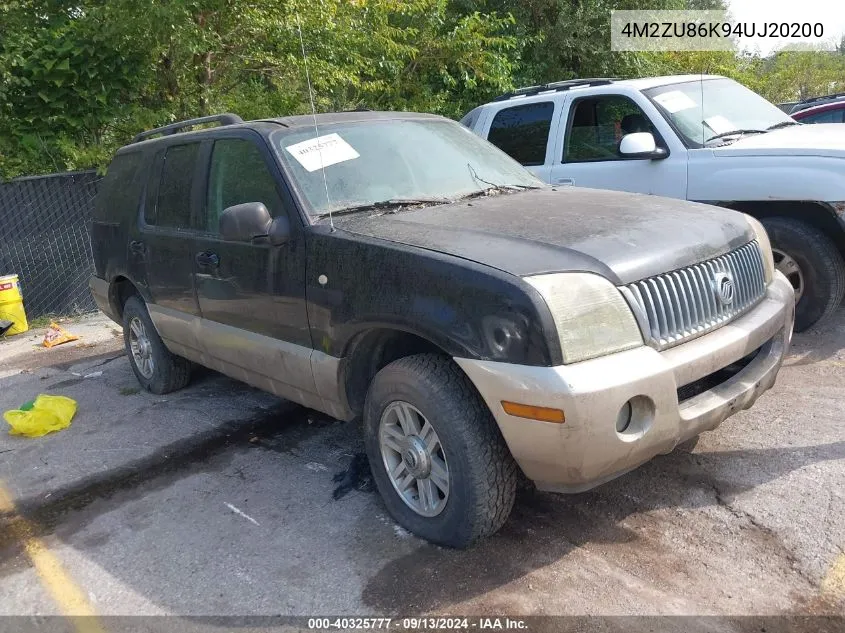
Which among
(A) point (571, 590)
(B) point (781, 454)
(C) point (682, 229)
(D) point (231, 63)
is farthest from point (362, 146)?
(D) point (231, 63)

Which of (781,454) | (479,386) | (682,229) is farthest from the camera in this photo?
(781,454)

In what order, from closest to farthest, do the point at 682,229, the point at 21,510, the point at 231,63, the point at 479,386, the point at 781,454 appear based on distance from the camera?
the point at 479,386, the point at 682,229, the point at 781,454, the point at 21,510, the point at 231,63

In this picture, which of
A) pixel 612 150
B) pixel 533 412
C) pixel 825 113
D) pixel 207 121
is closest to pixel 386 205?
pixel 533 412

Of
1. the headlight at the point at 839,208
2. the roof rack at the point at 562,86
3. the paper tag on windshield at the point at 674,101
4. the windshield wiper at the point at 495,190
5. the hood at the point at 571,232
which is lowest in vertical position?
the headlight at the point at 839,208

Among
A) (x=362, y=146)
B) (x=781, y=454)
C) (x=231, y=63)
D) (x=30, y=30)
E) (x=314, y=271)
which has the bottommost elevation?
(x=781, y=454)

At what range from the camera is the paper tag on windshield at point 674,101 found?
5.99 metres

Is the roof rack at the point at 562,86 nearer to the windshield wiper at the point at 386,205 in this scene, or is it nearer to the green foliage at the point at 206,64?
the green foliage at the point at 206,64

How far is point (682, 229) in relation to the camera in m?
3.32

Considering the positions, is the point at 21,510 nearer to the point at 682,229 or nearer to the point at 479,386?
the point at 479,386

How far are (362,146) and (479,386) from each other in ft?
5.84

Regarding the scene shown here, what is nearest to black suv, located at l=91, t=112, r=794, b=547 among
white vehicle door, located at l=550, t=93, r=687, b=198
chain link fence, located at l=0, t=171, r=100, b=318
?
white vehicle door, located at l=550, t=93, r=687, b=198

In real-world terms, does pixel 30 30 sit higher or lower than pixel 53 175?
higher

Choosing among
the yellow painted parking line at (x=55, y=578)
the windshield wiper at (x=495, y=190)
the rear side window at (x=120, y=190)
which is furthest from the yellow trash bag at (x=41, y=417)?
the windshield wiper at (x=495, y=190)

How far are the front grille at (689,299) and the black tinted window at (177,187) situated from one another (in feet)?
9.48
